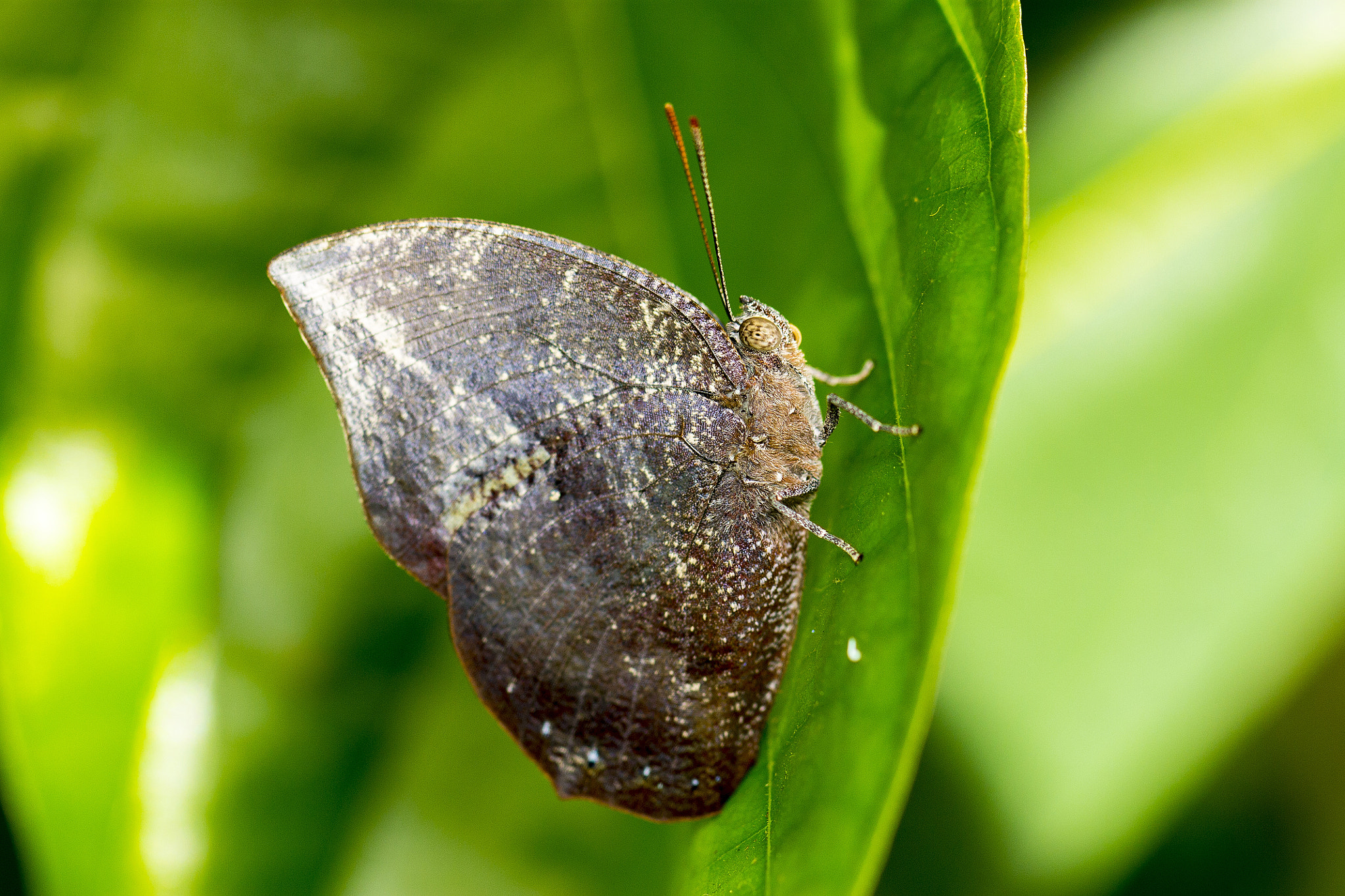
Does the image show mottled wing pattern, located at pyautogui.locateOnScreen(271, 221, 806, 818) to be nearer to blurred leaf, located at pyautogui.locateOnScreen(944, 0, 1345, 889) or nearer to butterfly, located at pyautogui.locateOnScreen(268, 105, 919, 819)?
butterfly, located at pyautogui.locateOnScreen(268, 105, 919, 819)

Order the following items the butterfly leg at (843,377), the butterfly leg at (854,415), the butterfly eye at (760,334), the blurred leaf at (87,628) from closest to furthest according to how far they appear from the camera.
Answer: the butterfly leg at (854,415), the butterfly leg at (843,377), the butterfly eye at (760,334), the blurred leaf at (87,628)

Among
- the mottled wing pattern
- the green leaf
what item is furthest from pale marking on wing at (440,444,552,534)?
the green leaf

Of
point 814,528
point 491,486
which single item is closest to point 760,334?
point 814,528

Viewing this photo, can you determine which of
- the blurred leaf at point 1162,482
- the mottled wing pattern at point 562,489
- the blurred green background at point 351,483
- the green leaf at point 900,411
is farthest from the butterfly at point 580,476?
the blurred leaf at point 1162,482

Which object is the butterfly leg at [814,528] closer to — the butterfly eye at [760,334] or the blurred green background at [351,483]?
the butterfly eye at [760,334]

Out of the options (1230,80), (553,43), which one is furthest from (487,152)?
(1230,80)
